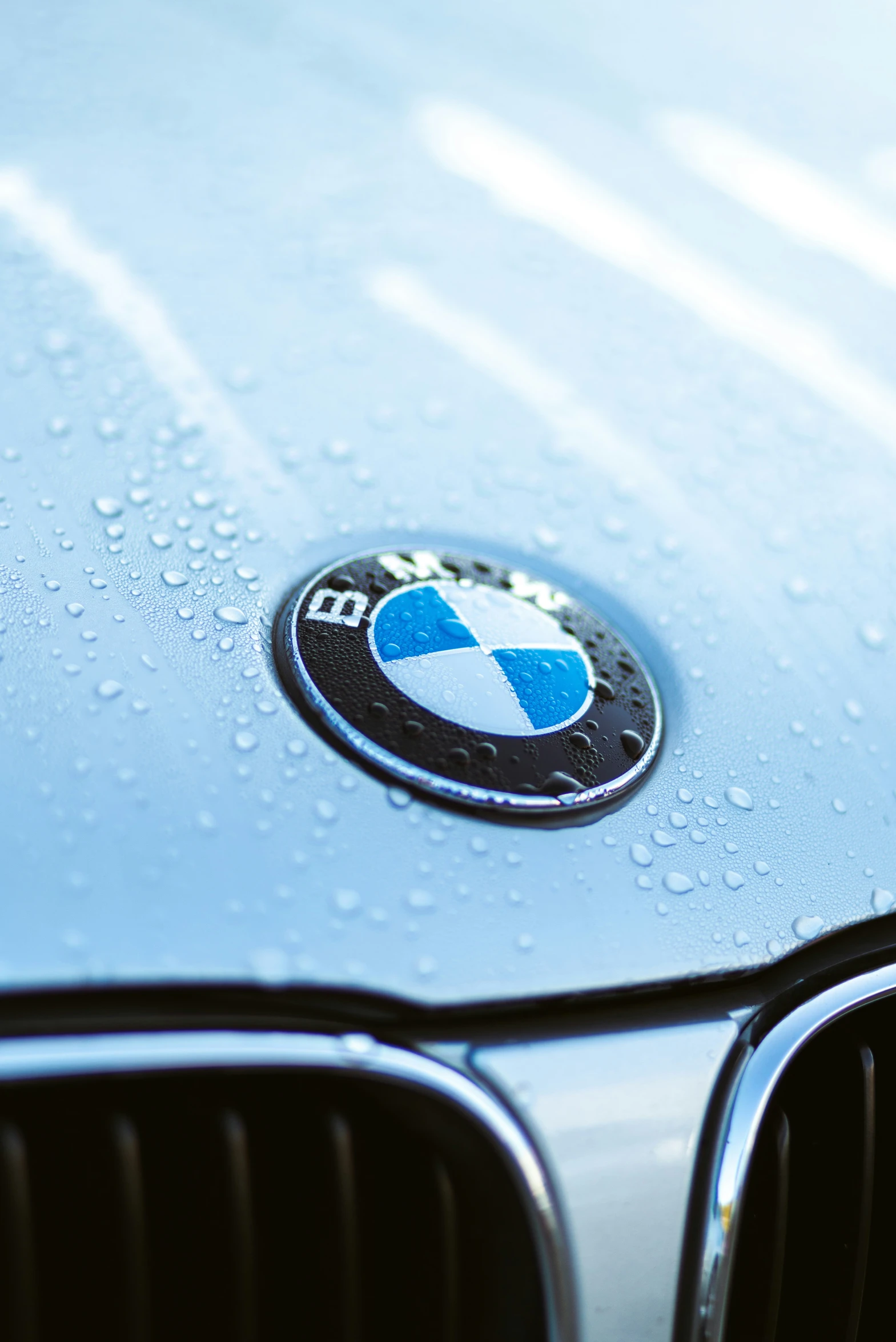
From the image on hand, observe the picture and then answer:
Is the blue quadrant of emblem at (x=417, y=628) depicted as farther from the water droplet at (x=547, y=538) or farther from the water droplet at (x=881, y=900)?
the water droplet at (x=881, y=900)

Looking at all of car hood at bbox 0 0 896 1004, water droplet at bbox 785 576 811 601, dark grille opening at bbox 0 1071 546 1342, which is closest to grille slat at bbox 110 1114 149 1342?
dark grille opening at bbox 0 1071 546 1342

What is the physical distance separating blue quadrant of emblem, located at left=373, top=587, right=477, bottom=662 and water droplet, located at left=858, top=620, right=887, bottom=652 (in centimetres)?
41

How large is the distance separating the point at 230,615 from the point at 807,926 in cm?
53

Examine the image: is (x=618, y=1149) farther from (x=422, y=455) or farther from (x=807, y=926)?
(x=422, y=455)

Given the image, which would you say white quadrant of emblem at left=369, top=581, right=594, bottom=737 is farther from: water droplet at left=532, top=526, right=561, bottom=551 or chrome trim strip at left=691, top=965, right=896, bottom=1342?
chrome trim strip at left=691, top=965, right=896, bottom=1342

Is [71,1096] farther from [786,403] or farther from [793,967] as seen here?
[786,403]

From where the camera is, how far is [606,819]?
0.96 metres

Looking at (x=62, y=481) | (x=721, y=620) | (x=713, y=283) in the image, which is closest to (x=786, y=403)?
(x=713, y=283)

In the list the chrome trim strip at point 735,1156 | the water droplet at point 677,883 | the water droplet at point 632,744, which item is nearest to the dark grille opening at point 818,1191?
the chrome trim strip at point 735,1156

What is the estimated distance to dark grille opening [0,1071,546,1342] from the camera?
76 cm

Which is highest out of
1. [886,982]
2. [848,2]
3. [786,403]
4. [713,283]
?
[848,2]

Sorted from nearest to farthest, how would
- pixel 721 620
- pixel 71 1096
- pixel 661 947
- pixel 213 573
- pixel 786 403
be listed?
pixel 71 1096
pixel 661 947
pixel 213 573
pixel 721 620
pixel 786 403

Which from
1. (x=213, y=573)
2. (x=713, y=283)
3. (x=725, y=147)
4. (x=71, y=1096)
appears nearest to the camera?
(x=71, y=1096)

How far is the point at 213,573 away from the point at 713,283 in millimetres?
878
